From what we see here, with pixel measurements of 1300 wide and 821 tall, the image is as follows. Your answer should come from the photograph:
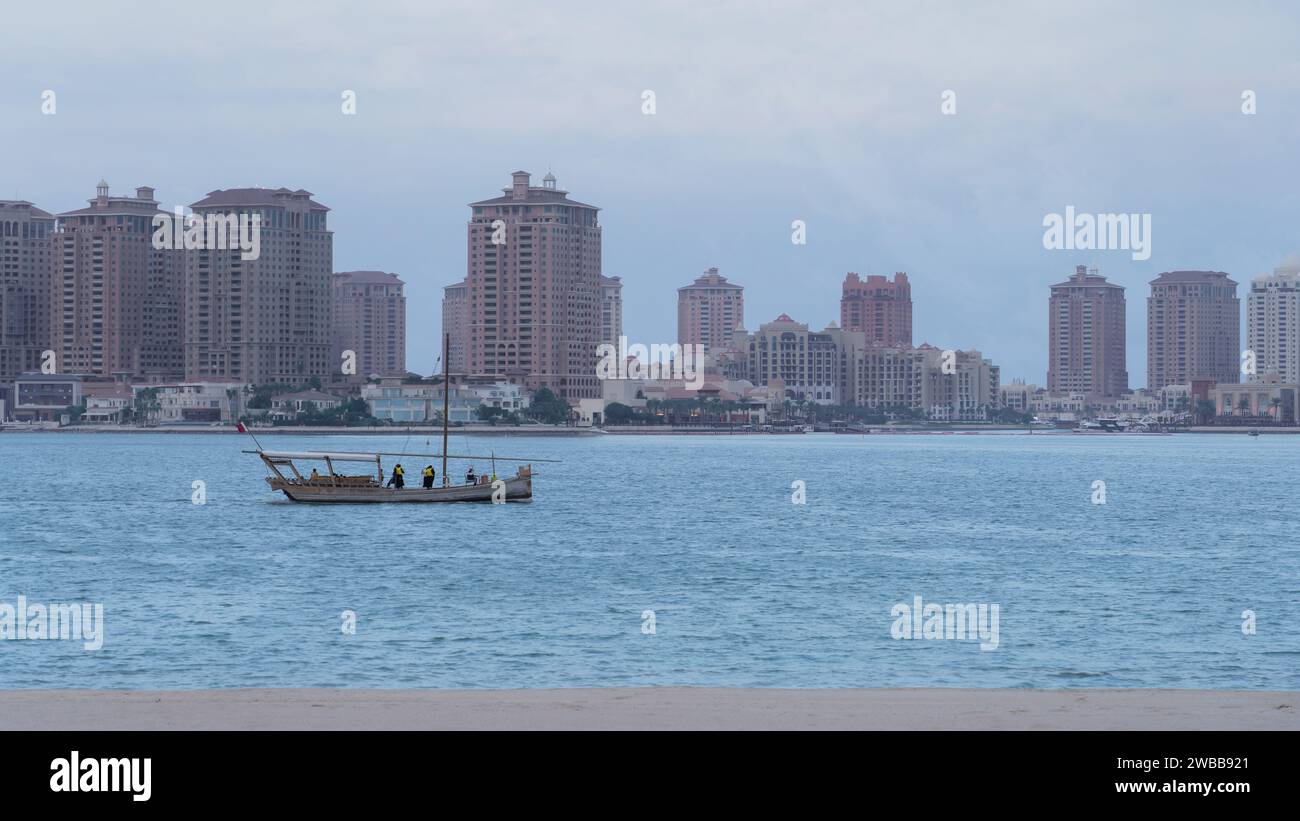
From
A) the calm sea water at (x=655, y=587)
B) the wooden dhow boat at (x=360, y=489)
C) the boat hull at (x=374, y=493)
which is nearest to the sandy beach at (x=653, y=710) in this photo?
the calm sea water at (x=655, y=587)

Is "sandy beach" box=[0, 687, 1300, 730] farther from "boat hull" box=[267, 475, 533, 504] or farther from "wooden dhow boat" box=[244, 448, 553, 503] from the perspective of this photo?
"boat hull" box=[267, 475, 533, 504]

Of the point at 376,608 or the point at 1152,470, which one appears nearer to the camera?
the point at 376,608

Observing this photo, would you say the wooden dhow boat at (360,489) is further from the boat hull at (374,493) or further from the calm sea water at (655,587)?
the calm sea water at (655,587)

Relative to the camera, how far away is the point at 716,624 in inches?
1372

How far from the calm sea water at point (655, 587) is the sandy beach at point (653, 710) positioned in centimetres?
1313

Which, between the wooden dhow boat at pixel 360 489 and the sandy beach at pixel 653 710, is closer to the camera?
the sandy beach at pixel 653 710

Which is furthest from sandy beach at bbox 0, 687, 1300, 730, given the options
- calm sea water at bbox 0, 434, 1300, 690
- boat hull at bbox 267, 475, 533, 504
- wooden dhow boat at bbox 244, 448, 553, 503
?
boat hull at bbox 267, 475, 533, 504

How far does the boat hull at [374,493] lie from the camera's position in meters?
81.6
